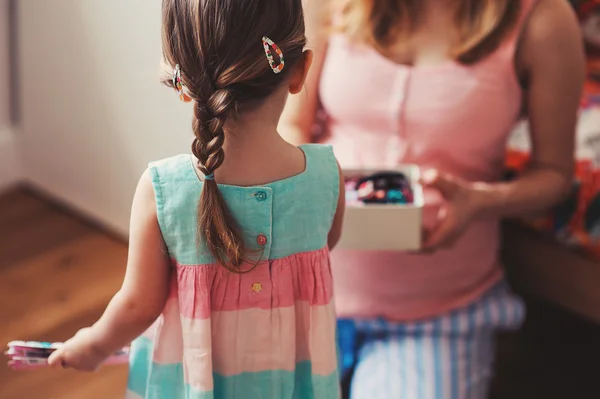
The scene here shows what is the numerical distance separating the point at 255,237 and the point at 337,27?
1.53 ft

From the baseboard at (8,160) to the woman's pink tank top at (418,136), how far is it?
110cm

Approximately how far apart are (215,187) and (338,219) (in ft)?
0.61

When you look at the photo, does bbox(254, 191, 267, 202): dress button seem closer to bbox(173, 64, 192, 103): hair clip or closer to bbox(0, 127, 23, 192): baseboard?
bbox(173, 64, 192, 103): hair clip

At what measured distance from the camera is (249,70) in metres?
0.69

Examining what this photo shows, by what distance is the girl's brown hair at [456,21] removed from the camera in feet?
3.46

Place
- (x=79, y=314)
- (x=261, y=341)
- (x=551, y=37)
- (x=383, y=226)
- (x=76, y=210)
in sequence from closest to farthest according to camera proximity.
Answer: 1. (x=261, y=341)
2. (x=383, y=226)
3. (x=551, y=37)
4. (x=79, y=314)
5. (x=76, y=210)

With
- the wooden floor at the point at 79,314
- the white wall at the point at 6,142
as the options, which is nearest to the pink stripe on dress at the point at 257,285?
the wooden floor at the point at 79,314

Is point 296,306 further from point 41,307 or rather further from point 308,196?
point 41,307

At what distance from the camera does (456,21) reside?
1.09 metres

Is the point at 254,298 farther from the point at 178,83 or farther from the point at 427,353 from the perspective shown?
the point at 427,353

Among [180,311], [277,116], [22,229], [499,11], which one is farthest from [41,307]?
[499,11]

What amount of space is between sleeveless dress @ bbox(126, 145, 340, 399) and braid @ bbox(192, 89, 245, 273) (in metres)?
0.01

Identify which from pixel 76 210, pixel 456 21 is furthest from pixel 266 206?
pixel 76 210

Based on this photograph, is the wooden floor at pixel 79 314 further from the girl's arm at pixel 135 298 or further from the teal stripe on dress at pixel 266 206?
the teal stripe on dress at pixel 266 206
